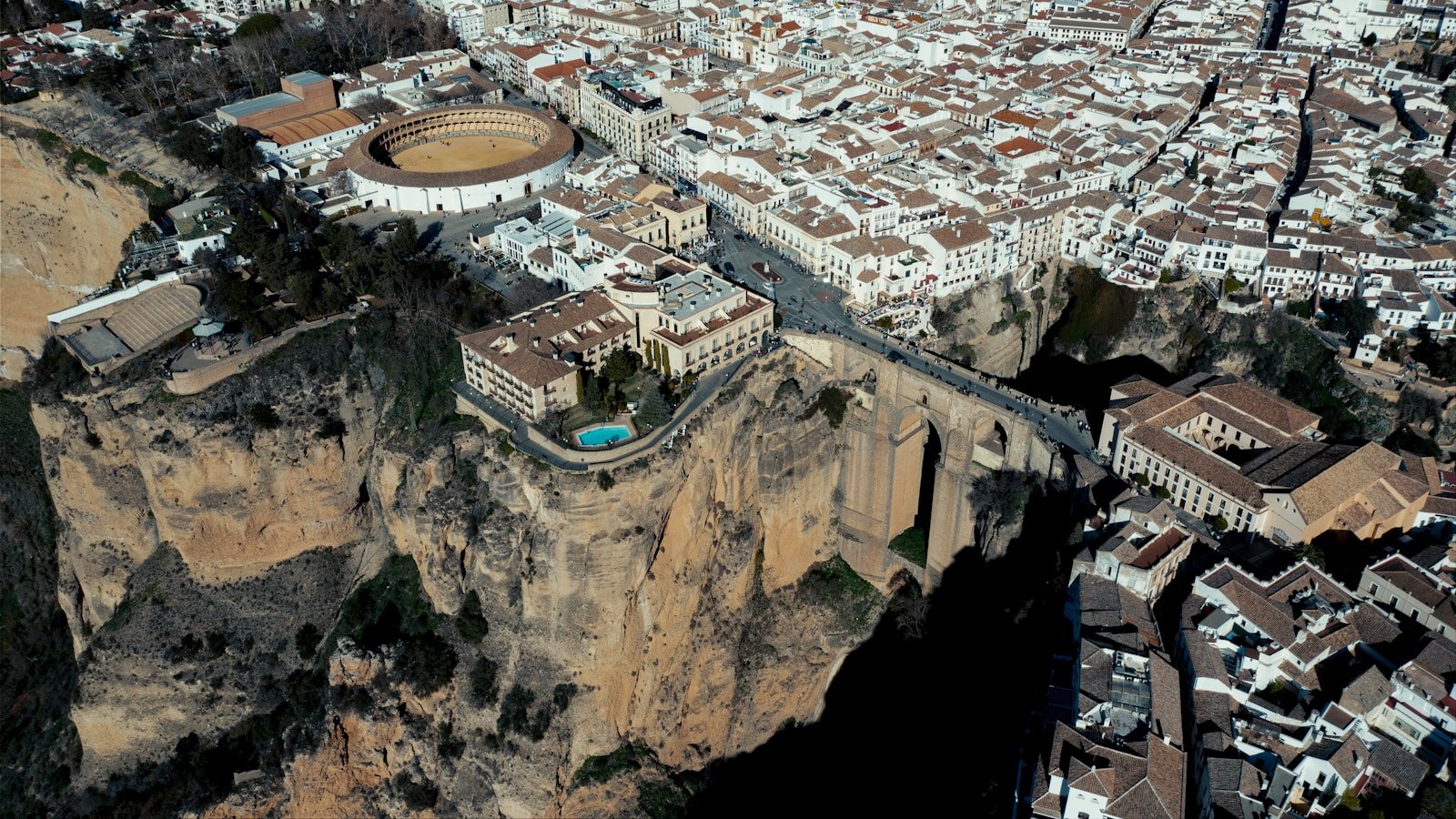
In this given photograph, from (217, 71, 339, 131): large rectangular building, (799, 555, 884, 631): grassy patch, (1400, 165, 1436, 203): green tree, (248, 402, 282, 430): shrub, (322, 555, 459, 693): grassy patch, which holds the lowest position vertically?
(799, 555, 884, 631): grassy patch

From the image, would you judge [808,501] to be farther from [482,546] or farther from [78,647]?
[78,647]

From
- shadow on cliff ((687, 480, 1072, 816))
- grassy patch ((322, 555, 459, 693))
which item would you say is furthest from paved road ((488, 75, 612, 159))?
shadow on cliff ((687, 480, 1072, 816))

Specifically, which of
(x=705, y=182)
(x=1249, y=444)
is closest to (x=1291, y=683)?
(x=1249, y=444)

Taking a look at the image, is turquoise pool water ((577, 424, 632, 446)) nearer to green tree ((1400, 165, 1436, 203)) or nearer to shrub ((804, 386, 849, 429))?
shrub ((804, 386, 849, 429))

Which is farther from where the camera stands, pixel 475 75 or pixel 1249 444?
pixel 475 75

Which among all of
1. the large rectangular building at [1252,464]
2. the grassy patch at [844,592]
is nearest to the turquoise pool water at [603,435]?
the grassy patch at [844,592]
